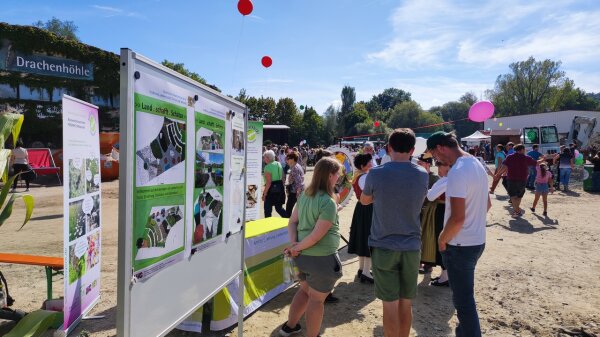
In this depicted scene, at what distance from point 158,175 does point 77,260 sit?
1.94 metres

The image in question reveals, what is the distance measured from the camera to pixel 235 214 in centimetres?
301


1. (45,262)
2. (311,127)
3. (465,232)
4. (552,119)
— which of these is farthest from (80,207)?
(311,127)

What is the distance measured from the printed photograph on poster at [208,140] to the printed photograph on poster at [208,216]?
290 millimetres

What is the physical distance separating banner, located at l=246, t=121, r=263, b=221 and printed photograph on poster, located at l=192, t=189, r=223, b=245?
489 centimetres

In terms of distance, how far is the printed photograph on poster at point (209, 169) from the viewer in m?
2.34

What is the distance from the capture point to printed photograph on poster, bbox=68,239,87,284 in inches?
123

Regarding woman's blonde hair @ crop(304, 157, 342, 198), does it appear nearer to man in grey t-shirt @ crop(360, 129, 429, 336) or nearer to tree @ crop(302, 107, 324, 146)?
man in grey t-shirt @ crop(360, 129, 429, 336)

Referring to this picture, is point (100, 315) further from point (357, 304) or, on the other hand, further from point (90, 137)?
point (357, 304)

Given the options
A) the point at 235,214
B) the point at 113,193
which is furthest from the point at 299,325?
the point at 113,193

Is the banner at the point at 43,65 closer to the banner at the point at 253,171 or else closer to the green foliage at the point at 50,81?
the green foliage at the point at 50,81

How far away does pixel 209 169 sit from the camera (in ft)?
8.16

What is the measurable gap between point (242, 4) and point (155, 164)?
5908mm

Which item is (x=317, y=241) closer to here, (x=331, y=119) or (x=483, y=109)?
(x=483, y=109)

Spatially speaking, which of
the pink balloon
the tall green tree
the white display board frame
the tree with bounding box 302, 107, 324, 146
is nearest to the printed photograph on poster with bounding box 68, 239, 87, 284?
the white display board frame
